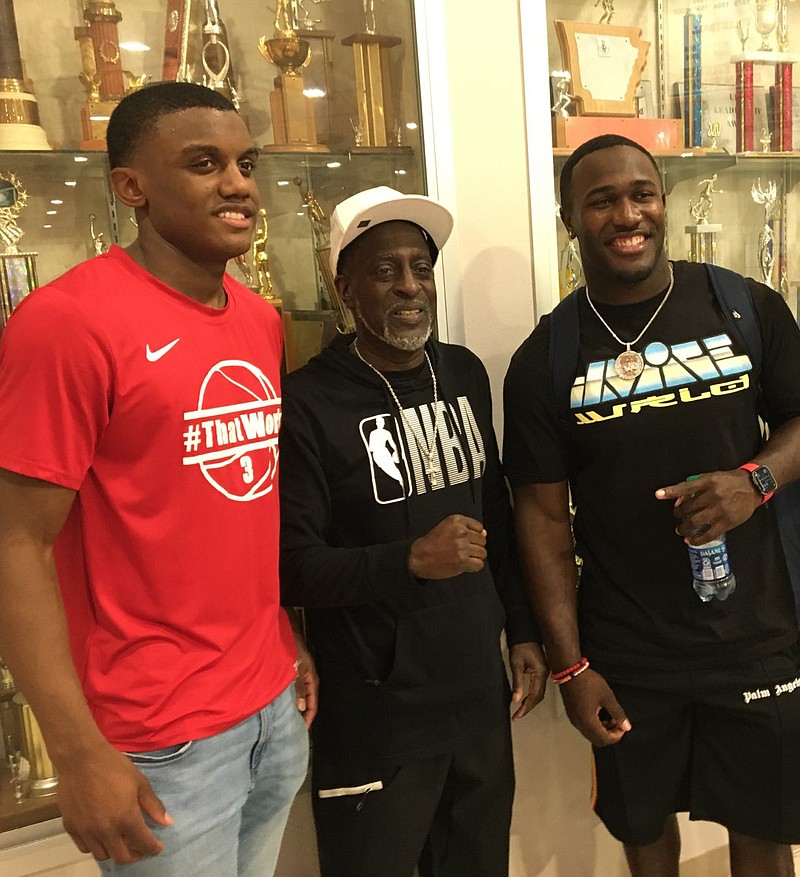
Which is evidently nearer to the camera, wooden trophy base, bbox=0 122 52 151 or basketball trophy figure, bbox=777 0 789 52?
wooden trophy base, bbox=0 122 52 151

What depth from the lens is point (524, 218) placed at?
6.46 ft

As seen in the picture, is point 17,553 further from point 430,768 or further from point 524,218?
point 524,218

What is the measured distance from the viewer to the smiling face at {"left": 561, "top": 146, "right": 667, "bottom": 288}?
1.66m

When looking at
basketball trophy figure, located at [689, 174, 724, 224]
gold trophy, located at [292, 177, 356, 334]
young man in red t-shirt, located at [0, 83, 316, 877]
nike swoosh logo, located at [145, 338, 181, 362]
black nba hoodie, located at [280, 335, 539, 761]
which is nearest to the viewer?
young man in red t-shirt, located at [0, 83, 316, 877]

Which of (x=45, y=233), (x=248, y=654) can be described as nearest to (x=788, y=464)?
(x=248, y=654)

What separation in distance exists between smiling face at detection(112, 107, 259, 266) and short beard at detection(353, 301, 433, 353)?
1.29 ft

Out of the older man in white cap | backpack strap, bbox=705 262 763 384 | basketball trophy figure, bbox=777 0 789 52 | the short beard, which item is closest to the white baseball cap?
the older man in white cap

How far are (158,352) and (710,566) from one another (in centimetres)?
108

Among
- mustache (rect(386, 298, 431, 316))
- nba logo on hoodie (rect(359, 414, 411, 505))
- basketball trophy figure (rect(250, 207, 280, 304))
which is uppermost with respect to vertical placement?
basketball trophy figure (rect(250, 207, 280, 304))

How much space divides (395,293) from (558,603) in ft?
2.34

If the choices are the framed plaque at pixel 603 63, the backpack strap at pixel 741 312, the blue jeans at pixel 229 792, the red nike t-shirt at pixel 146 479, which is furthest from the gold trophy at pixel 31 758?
the framed plaque at pixel 603 63

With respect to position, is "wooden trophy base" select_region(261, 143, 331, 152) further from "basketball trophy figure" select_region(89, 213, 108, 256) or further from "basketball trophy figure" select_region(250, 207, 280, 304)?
"basketball trophy figure" select_region(89, 213, 108, 256)

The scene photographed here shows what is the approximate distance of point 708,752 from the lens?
5.75 ft

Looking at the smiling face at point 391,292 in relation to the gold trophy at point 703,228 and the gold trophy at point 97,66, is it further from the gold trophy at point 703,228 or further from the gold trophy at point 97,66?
the gold trophy at point 703,228
